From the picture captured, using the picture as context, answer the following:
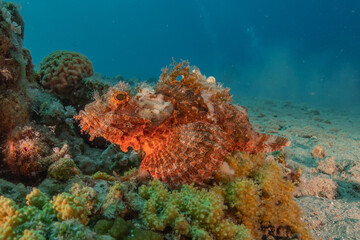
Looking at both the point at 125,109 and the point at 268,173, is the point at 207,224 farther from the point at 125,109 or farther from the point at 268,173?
the point at 125,109

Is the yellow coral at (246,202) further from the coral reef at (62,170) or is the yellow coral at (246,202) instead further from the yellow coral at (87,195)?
the coral reef at (62,170)

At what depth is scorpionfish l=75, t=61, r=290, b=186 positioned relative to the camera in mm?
3617

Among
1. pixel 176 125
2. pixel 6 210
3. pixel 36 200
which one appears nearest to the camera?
pixel 6 210

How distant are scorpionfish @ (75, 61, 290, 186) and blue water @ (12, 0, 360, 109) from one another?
127 ft

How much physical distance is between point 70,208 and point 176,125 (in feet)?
8.25

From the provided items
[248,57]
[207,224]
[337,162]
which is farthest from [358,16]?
[207,224]

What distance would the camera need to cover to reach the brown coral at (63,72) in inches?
255

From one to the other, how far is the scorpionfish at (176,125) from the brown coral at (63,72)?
11.0 ft

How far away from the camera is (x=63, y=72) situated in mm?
6590

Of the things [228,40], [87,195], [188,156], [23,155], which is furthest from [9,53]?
[228,40]

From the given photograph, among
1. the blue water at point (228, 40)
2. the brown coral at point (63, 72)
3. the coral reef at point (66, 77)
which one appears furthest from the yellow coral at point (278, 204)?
the blue water at point (228, 40)

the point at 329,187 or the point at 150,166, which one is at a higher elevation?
the point at 329,187

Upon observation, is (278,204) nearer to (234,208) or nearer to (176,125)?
(234,208)

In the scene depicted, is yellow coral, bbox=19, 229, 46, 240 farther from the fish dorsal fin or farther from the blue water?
the blue water
